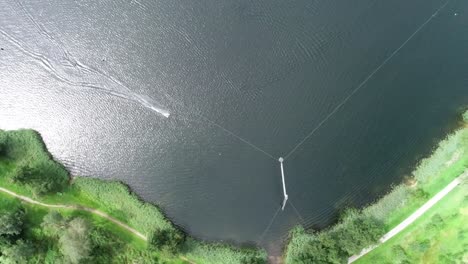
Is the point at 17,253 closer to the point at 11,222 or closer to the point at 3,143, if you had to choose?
the point at 11,222

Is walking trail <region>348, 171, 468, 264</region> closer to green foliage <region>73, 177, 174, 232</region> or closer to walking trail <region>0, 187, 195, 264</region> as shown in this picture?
green foliage <region>73, 177, 174, 232</region>

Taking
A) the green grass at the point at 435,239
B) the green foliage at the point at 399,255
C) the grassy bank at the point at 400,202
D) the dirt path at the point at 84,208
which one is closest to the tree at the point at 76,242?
the dirt path at the point at 84,208

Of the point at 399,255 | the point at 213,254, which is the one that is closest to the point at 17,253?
the point at 213,254

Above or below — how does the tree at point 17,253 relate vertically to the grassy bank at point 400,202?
below

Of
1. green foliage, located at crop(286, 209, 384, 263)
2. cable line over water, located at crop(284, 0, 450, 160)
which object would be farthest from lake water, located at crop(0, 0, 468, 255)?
green foliage, located at crop(286, 209, 384, 263)

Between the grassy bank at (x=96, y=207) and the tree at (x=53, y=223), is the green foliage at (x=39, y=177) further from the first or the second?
the tree at (x=53, y=223)
